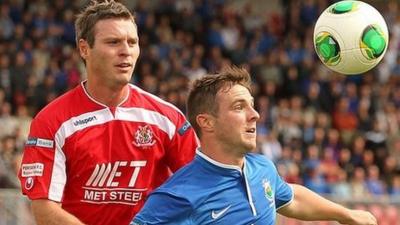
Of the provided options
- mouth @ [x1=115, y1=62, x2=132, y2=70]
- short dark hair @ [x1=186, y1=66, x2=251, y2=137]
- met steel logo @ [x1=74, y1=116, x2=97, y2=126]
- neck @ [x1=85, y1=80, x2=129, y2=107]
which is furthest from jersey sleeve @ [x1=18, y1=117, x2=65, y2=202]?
short dark hair @ [x1=186, y1=66, x2=251, y2=137]

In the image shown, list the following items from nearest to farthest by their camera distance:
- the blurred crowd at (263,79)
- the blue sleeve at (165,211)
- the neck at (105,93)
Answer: the blue sleeve at (165,211), the neck at (105,93), the blurred crowd at (263,79)

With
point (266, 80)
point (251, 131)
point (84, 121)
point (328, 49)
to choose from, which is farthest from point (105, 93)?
point (266, 80)

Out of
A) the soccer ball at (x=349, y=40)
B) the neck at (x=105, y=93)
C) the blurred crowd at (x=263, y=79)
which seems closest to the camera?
the neck at (x=105, y=93)

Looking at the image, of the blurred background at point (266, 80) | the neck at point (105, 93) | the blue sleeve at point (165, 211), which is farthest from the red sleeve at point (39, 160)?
the blurred background at point (266, 80)

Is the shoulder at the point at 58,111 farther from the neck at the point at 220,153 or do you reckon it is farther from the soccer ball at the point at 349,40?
the soccer ball at the point at 349,40

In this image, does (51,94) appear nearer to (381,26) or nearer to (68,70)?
(68,70)

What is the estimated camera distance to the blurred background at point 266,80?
15.8m

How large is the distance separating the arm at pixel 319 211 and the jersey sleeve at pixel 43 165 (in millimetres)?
1298

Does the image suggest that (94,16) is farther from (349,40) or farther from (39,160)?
(349,40)

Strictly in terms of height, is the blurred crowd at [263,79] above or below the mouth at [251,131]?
below

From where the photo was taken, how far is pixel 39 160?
5648 mm

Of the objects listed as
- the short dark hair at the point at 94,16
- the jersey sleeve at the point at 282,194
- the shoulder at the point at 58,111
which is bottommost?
the jersey sleeve at the point at 282,194

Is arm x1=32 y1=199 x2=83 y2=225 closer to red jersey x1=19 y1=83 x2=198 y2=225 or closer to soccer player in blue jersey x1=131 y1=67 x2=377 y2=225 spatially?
red jersey x1=19 y1=83 x2=198 y2=225

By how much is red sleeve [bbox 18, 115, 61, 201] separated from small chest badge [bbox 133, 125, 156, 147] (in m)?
0.50
